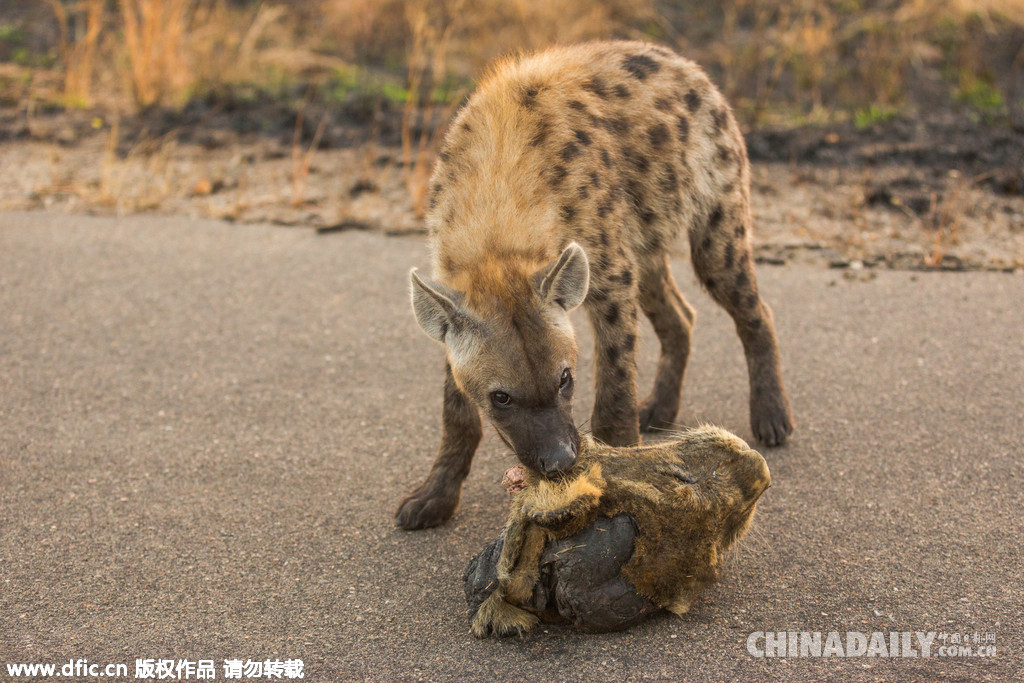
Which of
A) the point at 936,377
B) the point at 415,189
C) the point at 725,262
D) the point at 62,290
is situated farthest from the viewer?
the point at 415,189

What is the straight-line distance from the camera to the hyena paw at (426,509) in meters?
Answer: 2.98

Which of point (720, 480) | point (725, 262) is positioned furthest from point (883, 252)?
point (720, 480)

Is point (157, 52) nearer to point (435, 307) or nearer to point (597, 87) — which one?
point (597, 87)

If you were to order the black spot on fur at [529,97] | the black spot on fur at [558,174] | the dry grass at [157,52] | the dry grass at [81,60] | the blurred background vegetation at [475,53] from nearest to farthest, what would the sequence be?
1. the black spot on fur at [558,174]
2. the black spot on fur at [529,97]
3. the dry grass at [157,52]
4. the blurred background vegetation at [475,53]
5. the dry grass at [81,60]

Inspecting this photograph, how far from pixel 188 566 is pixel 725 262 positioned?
206 cm

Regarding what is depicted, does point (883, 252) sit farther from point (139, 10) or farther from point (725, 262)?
point (139, 10)

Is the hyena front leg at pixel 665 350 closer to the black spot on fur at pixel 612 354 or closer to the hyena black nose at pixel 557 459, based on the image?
the black spot on fur at pixel 612 354

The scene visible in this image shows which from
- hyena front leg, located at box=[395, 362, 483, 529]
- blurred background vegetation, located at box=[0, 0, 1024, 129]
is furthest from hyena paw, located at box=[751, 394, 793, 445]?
blurred background vegetation, located at box=[0, 0, 1024, 129]

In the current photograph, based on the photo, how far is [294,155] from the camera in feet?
19.2

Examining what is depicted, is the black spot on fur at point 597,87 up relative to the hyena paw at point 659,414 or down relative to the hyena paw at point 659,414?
up

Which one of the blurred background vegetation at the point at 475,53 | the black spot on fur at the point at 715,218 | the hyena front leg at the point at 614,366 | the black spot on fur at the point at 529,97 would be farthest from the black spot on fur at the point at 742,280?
the blurred background vegetation at the point at 475,53

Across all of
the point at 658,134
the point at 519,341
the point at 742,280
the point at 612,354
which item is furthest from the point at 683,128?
the point at 519,341

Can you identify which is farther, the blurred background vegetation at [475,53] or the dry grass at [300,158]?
the blurred background vegetation at [475,53]

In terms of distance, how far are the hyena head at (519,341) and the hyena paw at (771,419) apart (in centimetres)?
109
